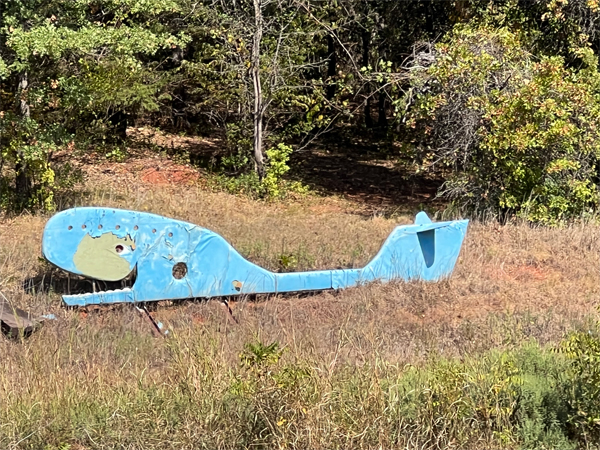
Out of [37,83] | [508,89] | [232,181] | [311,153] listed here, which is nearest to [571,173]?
[508,89]

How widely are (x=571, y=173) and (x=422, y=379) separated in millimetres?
7585

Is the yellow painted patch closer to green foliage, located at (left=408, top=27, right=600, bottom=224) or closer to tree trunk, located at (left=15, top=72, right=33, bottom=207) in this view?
tree trunk, located at (left=15, top=72, right=33, bottom=207)

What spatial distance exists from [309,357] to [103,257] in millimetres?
2637

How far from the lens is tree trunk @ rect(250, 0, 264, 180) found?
14281 millimetres

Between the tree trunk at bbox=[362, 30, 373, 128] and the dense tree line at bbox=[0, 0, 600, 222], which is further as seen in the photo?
the tree trunk at bbox=[362, 30, 373, 128]

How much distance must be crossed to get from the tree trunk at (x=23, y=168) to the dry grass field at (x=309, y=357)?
1.92 metres

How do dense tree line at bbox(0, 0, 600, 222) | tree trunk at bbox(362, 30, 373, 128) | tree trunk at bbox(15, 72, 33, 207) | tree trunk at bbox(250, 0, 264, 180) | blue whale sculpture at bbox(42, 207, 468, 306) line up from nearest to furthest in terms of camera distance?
blue whale sculpture at bbox(42, 207, 468, 306) → dense tree line at bbox(0, 0, 600, 222) → tree trunk at bbox(15, 72, 33, 207) → tree trunk at bbox(250, 0, 264, 180) → tree trunk at bbox(362, 30, 373, 128)

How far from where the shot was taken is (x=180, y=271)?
6832 mm

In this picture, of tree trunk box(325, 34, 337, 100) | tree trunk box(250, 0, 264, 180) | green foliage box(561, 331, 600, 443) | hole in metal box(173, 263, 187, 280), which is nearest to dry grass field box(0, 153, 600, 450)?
green foliage box(561, 331, 600, 443)

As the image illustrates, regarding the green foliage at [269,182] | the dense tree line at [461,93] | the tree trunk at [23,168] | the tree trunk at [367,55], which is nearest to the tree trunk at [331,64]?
the tree trunk at [367,55]

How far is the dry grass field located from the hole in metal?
0.91ft

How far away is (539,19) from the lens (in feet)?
42.0

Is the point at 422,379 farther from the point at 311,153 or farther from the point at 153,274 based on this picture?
the point at 311,153

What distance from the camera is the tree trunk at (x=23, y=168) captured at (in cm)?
1034
